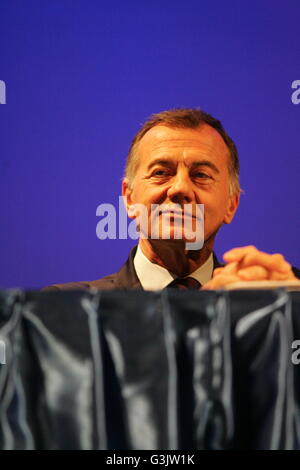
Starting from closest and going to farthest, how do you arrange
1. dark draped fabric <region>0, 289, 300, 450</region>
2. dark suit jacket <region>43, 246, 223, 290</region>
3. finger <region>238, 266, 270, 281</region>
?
1. dark draped fabric <region>0, 289, 300, 450</region>
2. finger <region>238, 266, 270, 281</region>
3. dark suit jacket <region>43, 246, 223, 290</region>

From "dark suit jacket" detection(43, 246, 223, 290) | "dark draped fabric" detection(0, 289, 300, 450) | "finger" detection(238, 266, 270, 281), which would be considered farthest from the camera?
Result: "dark suit jacket" detection(43, 246, 223, 290)

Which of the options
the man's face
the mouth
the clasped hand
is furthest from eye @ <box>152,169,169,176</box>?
the clasped hand

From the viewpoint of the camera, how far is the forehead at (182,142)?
169 cm

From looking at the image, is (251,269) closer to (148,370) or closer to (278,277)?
(278,277)

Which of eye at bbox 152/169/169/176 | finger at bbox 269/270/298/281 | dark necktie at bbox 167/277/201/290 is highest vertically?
eye at bbox 152/169/169/176

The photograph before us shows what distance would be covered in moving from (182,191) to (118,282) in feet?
1.04

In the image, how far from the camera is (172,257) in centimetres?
167

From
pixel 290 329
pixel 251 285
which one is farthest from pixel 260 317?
pixel 251 285

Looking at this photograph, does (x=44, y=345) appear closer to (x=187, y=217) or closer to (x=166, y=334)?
(x=166, y=334)

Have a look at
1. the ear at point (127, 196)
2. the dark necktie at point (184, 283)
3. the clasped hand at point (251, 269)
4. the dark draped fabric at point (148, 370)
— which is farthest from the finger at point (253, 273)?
Result: the ear at point (127, 196)

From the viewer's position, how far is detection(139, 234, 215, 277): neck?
5.49 ft

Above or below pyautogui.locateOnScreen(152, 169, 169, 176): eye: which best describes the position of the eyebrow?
above

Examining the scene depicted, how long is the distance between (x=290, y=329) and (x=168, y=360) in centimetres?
17

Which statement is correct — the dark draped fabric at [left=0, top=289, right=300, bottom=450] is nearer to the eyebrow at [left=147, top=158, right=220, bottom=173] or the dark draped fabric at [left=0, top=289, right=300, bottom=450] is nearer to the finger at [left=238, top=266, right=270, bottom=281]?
the finger at [left=238, top=266, right=270, bottom=281]
